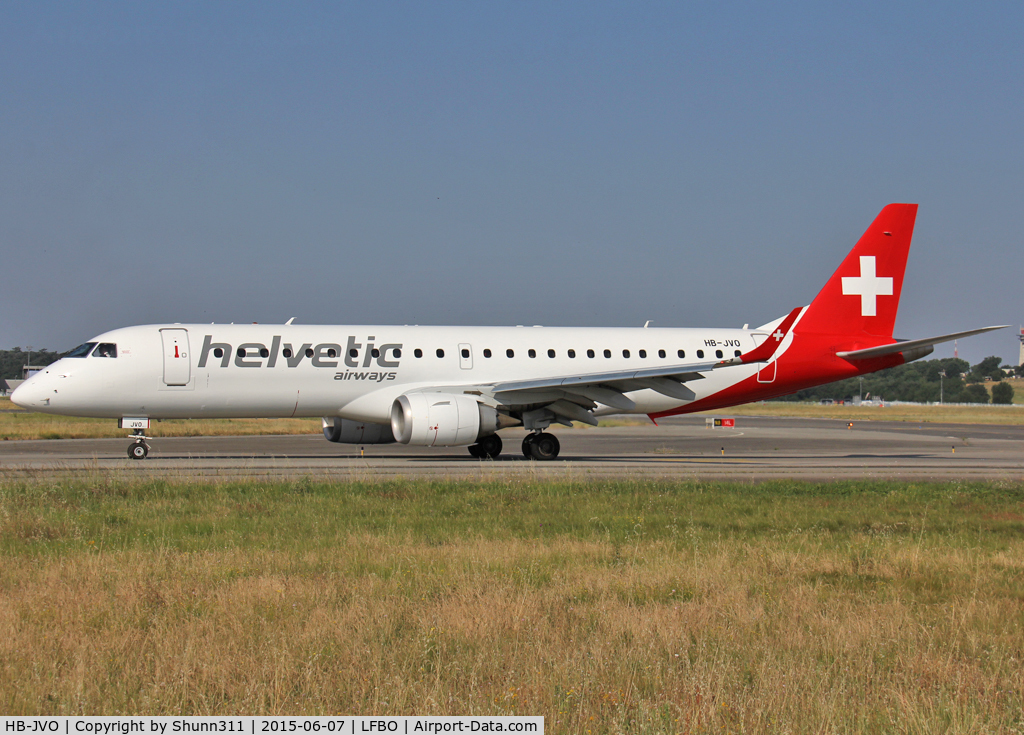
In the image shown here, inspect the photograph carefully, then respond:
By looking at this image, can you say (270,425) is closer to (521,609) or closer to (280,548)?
(280,548)

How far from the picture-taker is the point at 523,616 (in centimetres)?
712

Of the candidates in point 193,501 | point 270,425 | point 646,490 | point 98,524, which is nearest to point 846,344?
point 646,490

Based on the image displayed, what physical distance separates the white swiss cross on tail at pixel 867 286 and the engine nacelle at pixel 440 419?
12551 mm

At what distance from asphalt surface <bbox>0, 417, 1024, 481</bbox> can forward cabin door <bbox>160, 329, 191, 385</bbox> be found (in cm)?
205

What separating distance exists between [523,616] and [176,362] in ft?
62.7

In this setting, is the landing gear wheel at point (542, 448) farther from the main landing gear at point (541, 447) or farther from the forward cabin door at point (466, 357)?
the forward cabin door at point (466, 357)

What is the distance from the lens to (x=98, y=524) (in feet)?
38.9

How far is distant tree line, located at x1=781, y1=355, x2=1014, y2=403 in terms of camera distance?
500 ft

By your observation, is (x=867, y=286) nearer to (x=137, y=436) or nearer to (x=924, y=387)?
(x=137, y=436)

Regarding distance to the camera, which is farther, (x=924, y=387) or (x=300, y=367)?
(x=924, y=387)
